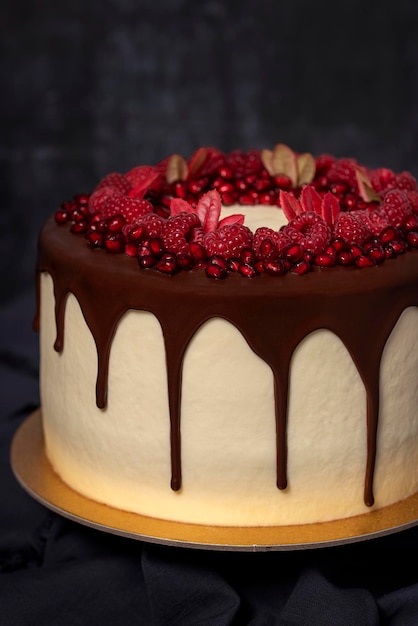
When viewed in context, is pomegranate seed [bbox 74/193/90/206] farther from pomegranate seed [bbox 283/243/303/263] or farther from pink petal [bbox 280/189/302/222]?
pomegranate seed [bbox 283/243/303/263]

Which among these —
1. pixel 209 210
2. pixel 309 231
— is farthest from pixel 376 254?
pixel 209 210

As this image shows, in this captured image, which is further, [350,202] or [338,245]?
[350,202]

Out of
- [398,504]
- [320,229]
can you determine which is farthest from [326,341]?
[398,504]

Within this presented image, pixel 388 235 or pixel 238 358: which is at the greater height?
pixel 388 235

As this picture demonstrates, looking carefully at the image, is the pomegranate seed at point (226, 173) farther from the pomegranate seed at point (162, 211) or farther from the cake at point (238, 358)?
the cake at point (238, 358)

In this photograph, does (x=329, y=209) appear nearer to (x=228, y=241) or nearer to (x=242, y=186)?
(x=228, y=241)

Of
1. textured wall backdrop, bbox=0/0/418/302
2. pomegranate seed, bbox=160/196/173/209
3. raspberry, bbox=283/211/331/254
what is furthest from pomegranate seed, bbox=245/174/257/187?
textured wall backdrop, bbox=0/0/418/302
